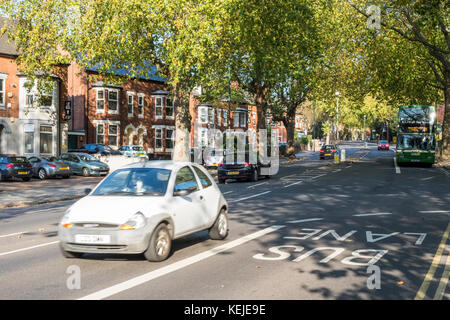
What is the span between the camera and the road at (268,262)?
20.1 ft

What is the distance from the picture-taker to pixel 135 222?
729 centimetres

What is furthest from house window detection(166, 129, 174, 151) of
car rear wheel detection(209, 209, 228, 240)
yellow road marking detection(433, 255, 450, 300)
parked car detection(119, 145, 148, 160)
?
yellow road marking detection(433, 255, 450, 300)

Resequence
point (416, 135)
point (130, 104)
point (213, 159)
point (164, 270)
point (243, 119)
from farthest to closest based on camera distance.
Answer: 1. point (243, 119)
2. point (130, 104)
3. point (213, 159)
4. point (416, 135)
5. point (164, 270)

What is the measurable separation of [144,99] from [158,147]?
555cm

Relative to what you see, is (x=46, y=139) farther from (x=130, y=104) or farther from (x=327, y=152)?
(x=327, y=152)

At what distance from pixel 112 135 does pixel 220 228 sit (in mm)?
40854

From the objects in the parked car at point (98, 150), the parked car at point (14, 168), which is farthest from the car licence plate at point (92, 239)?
the parked car at point (98, 150)

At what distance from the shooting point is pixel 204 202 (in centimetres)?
915

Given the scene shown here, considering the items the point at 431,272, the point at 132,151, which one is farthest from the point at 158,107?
the point at 431,272

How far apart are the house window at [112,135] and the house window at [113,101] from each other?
61.8 inches

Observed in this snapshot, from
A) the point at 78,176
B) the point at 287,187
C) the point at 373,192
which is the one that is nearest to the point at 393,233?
the point at 373,192

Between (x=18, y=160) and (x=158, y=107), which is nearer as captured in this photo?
(x=18, y=160)

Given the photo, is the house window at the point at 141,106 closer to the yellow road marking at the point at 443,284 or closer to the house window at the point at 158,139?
the house window at the point at 158,139
